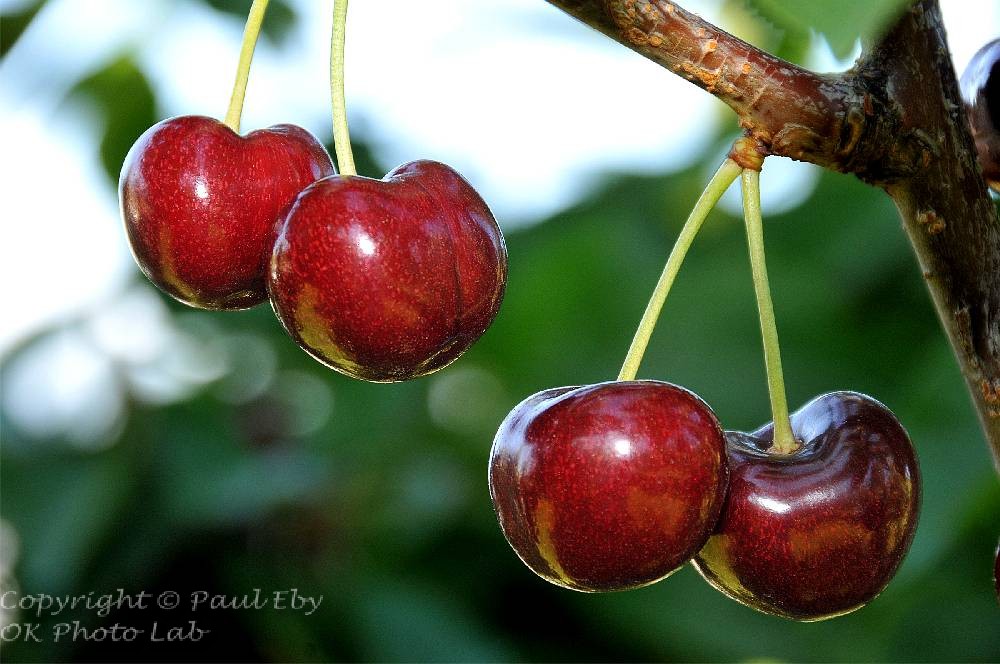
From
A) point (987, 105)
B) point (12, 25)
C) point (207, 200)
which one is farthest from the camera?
point (12, 25)

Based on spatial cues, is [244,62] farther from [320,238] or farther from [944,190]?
[944,190]

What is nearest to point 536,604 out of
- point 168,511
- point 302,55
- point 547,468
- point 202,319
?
point 168,511

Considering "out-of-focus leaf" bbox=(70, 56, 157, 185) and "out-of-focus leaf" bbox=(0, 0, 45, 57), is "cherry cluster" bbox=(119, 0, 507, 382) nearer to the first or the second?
"out-of-focus leaf" bbox=(0, 0, 45, 57)

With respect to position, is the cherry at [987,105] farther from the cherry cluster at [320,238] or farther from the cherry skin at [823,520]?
the cherry cluster at [320,238]

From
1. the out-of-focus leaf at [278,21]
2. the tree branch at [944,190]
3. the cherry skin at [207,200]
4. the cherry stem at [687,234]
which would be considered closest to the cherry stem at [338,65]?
the cherry skin at [207,200]

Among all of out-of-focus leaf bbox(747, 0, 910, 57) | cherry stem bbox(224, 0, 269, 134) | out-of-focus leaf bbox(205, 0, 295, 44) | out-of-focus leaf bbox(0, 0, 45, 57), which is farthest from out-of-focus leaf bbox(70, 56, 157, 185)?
out-of-focus leaf bbox(747, 0, 910, 57)

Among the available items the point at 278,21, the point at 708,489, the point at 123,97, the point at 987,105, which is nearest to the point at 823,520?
the point at 708,489
